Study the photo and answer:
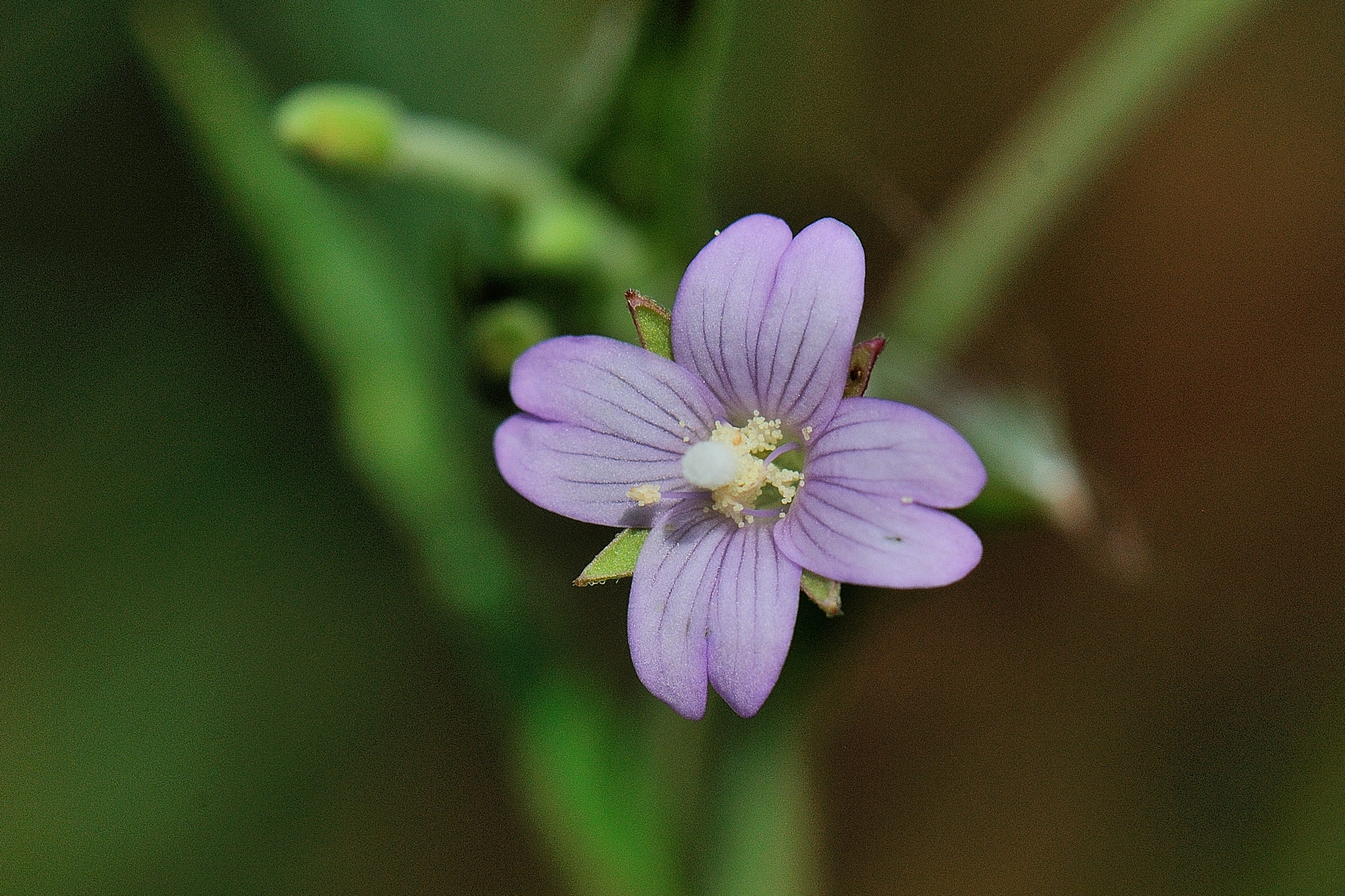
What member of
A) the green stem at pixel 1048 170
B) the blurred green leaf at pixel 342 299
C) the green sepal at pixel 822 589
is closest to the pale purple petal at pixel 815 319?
the green sepal at pixel 822 589

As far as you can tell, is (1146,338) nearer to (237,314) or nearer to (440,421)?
(440,421)

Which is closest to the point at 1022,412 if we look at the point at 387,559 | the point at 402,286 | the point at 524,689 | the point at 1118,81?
the point at 1118,81

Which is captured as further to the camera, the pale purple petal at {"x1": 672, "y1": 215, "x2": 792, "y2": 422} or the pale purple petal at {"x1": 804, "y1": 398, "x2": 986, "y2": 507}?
the pale purple petal at {"x1": 672, "y1": 215, "x2": 792, "y2": 422}

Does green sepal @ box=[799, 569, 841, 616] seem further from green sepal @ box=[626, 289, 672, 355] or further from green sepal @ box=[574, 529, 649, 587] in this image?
green sepal @ box=[626, 289, 672, 355]

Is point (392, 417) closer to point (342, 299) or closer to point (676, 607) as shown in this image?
point (342, 299)

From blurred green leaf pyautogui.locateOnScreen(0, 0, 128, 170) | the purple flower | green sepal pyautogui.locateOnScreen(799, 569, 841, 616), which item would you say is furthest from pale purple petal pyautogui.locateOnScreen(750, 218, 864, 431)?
blurred green leaf pyautogui.locateOnScreen(0, 0, 128, 170)

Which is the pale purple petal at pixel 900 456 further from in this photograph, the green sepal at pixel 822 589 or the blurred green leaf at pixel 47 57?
the blurred green leaf at pixel 47 57
